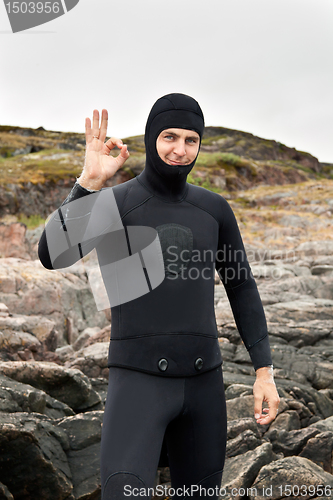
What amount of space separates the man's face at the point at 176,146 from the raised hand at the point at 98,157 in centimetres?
26

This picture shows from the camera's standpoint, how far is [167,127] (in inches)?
112

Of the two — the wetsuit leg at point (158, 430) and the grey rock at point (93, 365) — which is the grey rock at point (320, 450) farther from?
the grey rock at point (93, 365)

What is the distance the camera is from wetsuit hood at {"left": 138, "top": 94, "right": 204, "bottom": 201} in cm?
286

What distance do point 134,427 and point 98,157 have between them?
1532mm

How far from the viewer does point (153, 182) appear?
3.00 metres

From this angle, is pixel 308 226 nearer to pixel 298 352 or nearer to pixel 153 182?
pixel 298 352

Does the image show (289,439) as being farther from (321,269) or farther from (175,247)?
(321,269)

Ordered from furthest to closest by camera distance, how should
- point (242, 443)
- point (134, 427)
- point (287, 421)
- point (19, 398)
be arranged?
point (287, 421) → point (242, 443) → point (19, 398) → point (134, 427)

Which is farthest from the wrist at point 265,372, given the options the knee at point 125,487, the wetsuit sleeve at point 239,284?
the knee at point 125,487

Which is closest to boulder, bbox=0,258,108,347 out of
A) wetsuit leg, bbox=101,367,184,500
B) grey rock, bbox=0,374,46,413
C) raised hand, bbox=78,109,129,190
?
grey rock, bbox=0,374,46,413

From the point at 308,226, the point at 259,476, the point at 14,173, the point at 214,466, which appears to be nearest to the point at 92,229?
the point at 214,466

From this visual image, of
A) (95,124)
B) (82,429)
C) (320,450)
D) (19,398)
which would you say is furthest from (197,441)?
(320,450)

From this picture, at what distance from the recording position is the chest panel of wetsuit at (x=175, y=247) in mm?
2857

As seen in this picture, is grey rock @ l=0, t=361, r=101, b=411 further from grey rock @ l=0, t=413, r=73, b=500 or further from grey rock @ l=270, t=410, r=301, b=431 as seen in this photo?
grey rock @ l=270, t=410, r=301, b=431
